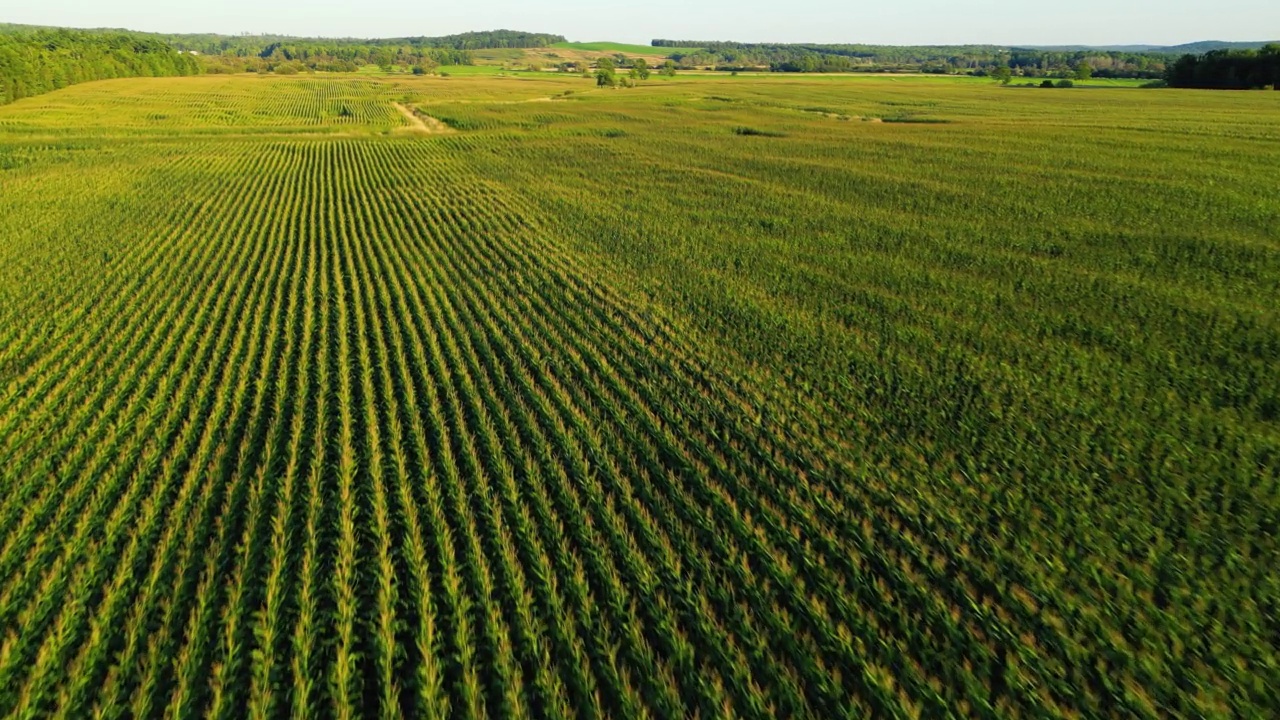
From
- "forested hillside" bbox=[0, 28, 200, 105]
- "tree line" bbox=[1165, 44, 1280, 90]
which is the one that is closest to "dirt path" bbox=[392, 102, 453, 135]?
"forested hillside" bbox=[0, 28, 200, 105]

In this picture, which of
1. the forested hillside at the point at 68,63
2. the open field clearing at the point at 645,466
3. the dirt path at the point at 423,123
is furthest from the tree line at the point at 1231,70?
the forested hillside at the point at 68,63

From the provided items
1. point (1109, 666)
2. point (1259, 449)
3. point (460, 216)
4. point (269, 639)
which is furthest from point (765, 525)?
point (460, 216)

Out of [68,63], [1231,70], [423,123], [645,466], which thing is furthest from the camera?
[68,63]

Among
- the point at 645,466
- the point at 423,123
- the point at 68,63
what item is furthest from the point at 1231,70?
the point at 68,63

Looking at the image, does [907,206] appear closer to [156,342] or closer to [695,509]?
[695,509]

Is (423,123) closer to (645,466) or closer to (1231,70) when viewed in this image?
(645,466)
